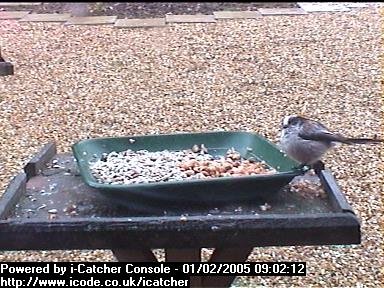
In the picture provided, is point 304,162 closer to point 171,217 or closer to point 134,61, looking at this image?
point 171,217

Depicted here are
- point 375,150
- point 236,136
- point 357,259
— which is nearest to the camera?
point 236,136

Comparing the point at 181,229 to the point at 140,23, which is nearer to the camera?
the point at 181,229

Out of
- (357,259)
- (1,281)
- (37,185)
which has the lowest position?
(357,259)

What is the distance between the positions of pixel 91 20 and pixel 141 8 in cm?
82

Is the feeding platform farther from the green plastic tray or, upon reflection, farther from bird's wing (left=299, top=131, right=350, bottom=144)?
bird's wing (left=299, top=131, right=350, bottom=144)

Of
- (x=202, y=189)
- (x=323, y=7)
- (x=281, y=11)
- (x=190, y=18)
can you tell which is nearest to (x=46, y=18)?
(x=190, y=18)

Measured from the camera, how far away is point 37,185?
191 cm

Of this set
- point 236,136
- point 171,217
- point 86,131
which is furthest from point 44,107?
point 171,217

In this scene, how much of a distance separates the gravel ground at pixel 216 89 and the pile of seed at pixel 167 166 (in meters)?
0.95

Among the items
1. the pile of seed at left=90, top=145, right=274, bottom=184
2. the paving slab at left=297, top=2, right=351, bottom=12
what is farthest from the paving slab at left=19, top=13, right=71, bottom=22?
the pile of seed at left=90, top=145, right=274, bottom=184

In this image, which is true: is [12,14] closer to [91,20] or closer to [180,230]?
[91,20]

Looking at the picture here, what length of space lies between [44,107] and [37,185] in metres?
3.23

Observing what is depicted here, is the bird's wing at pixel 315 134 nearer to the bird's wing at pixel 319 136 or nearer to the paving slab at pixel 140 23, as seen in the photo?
the bird's wing at pixel 319 136
